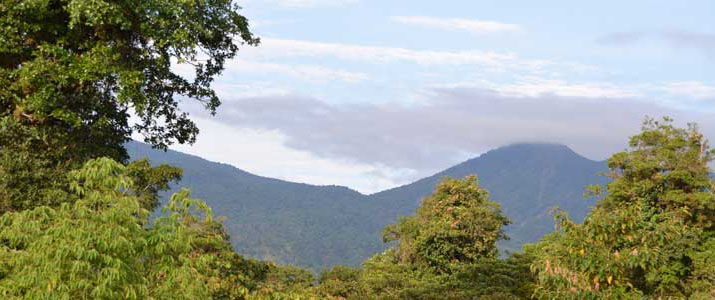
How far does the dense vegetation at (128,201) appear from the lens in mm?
11484

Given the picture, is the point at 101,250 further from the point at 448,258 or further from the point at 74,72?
the point at 448,258

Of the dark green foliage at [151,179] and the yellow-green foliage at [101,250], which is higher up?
the dark green foliage at [151,179]

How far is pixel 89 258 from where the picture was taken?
10984 mm

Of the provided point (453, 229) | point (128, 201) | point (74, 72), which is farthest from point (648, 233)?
point (453, 229)

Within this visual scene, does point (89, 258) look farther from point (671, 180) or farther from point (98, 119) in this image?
point (671, 180)

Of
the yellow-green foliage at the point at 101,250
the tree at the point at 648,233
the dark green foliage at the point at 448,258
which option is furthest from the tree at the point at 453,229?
the yellow-green foliage at the point at 101,250

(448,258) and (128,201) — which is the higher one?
(128,201)

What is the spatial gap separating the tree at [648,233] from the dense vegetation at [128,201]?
58mm

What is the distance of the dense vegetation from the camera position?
11484 millimetres

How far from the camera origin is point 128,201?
461 inches

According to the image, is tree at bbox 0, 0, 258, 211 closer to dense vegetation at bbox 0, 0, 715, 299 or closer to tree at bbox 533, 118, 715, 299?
dense vegetation at bbox 0, 0, 715, 299

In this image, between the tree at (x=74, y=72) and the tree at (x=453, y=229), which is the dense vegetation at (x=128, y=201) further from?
the tree at (x=453, y=229)

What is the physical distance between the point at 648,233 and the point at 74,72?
523 inches

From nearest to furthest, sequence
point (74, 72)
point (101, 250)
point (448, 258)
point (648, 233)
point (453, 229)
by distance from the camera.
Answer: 1. point (101, 250)
2. point (648, 233)
3. point (74, 72)
4. point (453, 229)
5. point (448, 258)
